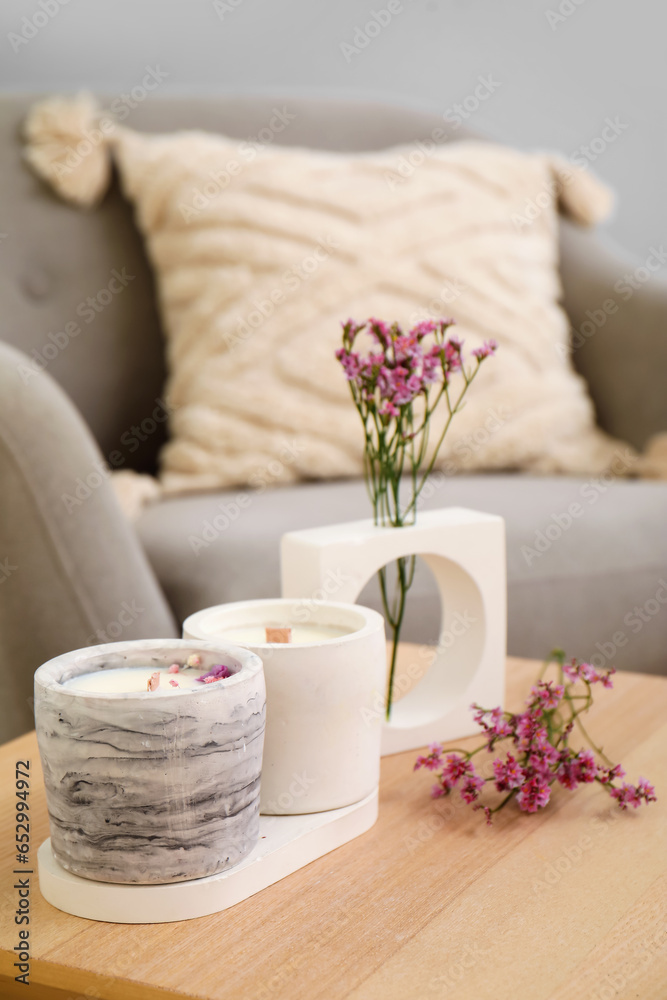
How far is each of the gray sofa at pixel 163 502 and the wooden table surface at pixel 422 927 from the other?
14.2 inches

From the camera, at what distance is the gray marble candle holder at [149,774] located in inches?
18.6

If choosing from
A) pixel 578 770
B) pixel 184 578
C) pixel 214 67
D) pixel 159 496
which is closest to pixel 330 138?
pixel 214 67

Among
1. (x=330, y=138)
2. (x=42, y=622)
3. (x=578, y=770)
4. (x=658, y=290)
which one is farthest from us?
(x=330, y=138)

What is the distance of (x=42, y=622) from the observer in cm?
96

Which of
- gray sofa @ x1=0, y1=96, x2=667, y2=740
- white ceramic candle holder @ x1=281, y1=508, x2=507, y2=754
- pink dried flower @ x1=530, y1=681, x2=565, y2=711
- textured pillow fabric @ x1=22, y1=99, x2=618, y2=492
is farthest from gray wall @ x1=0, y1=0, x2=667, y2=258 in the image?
pink dried flower @ x1=530, y1=681, x2=565, y2=711

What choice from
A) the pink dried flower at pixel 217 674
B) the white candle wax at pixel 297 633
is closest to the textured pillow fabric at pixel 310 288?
the white candle wax at pixel 297 633

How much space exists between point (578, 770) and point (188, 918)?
0.92ft

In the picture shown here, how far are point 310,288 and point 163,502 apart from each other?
16.2 inches

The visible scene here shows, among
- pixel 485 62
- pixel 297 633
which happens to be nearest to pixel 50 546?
pixel 297 633

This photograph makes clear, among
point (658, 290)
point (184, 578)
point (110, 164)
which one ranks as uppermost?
point (110, 164)

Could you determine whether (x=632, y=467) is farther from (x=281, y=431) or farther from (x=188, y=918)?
(x=188, y=918)

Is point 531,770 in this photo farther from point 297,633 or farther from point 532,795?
point 297,633

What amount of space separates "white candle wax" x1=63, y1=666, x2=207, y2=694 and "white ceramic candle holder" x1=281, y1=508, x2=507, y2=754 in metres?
0.17

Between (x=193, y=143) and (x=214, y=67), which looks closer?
(x=193, y=143)
